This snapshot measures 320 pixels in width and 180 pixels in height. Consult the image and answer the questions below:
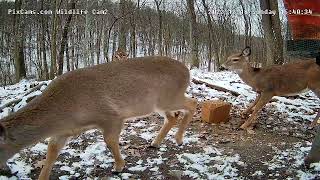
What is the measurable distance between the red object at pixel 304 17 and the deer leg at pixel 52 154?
719 centimetres

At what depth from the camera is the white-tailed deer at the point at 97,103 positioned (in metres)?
4.28

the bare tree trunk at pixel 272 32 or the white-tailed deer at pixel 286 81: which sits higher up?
the bare tree trunk at pixel 272 32

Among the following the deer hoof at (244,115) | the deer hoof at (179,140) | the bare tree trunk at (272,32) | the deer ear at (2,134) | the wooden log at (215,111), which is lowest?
the deer hoof at (179,140)

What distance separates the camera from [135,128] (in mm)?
6949

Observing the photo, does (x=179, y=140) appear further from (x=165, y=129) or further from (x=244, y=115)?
(x=244, y=115)

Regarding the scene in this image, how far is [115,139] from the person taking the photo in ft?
16.1

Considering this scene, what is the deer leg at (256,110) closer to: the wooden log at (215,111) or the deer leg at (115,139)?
the wooden log at (215,111)

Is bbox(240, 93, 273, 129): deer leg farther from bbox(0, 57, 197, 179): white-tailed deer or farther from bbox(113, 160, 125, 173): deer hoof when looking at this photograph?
bbox(113, 160, 125, 173): deer hoof

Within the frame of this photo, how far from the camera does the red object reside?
998 centimetres

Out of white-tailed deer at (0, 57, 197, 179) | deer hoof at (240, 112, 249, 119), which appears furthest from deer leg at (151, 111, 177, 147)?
deer hoof at (240, 112, 249, 119)

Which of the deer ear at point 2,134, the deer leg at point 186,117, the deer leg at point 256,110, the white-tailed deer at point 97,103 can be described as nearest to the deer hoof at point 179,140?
the deer leg at point 186,117

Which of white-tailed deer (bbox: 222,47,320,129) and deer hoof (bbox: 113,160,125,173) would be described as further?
white-tailed deer (bbox: 222,47,320,129)

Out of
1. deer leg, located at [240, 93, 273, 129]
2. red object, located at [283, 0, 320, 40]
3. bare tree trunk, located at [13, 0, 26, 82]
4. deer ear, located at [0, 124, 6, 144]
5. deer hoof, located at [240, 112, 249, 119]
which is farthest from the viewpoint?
bare tree trunk, located at [13, 0, 26, 82]

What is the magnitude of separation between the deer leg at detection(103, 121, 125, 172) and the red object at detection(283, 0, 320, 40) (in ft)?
22.1
